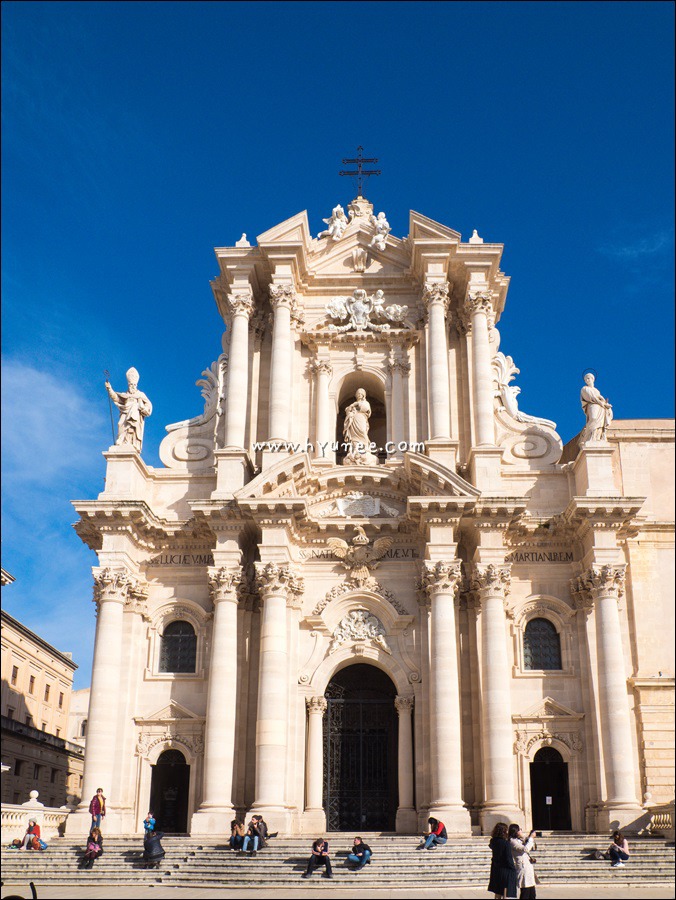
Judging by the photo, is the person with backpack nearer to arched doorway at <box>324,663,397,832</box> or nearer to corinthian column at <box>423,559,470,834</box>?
corinthian column at <box>423,559,470,834</box>

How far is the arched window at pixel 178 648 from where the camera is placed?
2944 centimetres

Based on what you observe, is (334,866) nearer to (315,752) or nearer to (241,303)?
(315,752)

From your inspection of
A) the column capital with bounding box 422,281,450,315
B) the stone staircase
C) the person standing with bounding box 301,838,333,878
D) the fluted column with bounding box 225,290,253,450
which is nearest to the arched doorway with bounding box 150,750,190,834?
the stone staircase

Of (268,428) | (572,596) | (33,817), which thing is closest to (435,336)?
(268,428)

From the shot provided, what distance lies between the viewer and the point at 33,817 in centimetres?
2530

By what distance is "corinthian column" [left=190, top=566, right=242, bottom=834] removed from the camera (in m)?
26.0

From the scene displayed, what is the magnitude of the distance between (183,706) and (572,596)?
11953 mm

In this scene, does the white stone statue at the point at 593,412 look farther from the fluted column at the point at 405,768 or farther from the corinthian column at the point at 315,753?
the corinthian column at the point at 315,753

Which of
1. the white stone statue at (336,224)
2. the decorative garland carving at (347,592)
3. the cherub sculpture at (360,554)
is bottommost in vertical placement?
the decorative garland carving at (347,592)

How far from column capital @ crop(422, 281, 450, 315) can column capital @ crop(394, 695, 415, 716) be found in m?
12.6

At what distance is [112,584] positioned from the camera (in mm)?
28328

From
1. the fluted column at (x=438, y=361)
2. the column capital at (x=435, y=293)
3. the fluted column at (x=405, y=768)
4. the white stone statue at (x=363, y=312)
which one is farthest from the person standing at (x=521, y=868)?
the white stone statue at (x=363, y=312)

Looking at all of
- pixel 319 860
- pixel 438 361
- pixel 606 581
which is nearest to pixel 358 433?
pixel 438 361

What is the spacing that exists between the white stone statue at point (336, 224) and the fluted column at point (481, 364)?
5.45 m
